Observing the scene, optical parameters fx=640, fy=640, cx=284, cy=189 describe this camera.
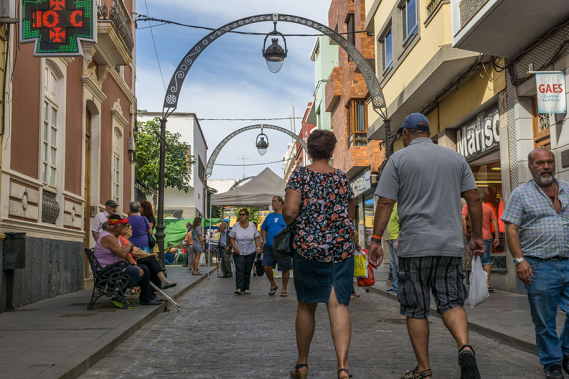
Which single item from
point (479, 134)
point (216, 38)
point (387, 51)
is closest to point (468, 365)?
point (479, 134)

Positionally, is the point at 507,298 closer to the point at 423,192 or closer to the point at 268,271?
the point at 268,271

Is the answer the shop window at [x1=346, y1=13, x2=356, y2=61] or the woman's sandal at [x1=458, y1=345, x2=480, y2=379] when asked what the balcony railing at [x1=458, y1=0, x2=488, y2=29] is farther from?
the shop window at [x1=346, y1=13, x2=356, y2=61]

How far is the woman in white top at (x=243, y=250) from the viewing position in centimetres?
1274

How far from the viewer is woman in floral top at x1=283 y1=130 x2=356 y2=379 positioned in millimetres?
4707

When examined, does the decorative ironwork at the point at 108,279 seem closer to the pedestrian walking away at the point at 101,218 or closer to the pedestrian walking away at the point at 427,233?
the pedestrian walking away at the point at 101,218

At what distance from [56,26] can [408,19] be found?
33.7 ft

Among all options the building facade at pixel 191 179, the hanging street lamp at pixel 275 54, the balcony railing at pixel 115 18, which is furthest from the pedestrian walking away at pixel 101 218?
the building facade at pixel 191 179

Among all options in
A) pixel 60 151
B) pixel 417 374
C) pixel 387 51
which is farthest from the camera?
pixel 387 51

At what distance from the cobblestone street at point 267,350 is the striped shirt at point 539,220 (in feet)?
3.43

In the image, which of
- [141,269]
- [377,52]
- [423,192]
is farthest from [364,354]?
[377,52]

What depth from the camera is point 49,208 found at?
36.5 feet

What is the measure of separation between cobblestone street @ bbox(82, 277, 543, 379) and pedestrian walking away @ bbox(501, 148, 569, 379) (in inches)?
16.6

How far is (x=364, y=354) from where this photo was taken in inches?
237

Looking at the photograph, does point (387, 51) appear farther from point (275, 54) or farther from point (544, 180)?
point (544, 180)
